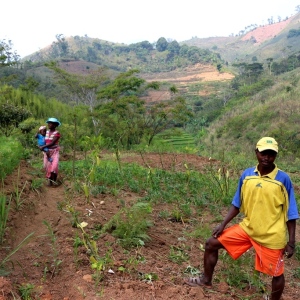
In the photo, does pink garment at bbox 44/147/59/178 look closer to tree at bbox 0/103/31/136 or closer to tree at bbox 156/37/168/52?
tree at bbox 0/103/31/136

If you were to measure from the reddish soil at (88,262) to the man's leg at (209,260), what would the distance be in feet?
0.25

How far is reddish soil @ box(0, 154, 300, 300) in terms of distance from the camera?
252 centimetres

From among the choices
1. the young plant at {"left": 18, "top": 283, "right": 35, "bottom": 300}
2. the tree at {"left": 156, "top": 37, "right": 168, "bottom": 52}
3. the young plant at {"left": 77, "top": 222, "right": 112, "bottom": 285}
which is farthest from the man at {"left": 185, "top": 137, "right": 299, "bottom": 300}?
the tree at {"left": 156, "top": 37, "right": 168, "bottom": 52}

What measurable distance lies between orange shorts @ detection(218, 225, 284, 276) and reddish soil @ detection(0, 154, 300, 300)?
38 centimetres

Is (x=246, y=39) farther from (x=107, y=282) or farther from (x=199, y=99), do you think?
(x=107, y=282)

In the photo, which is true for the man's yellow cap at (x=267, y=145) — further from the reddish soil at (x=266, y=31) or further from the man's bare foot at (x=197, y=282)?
the reddish soil at (x=266, y=31)

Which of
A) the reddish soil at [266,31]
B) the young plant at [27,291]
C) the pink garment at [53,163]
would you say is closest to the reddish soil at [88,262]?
the young plant at [27,291]

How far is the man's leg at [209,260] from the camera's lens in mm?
2771

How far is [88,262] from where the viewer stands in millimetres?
2947

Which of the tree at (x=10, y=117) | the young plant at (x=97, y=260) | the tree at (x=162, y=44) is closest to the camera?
the young plant at (x=97, y=260)

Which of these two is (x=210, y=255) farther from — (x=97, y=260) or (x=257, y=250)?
(x=97, y=260)

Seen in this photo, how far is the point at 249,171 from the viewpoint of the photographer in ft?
8.92

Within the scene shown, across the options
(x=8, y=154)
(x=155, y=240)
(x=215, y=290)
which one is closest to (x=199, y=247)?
(x=155, y=240)

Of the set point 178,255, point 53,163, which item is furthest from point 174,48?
point 178,255
